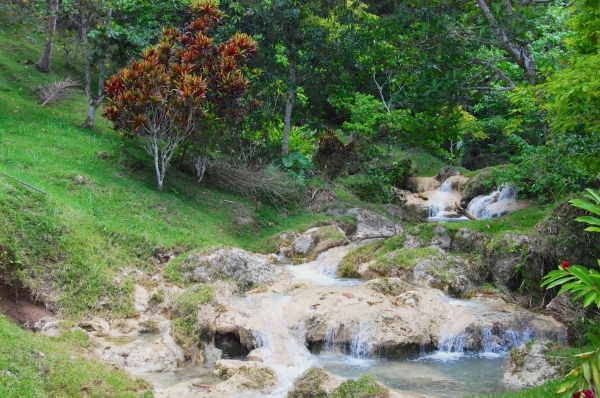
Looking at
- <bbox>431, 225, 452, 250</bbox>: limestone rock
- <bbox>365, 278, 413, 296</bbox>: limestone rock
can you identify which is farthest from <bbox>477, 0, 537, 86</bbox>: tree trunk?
<bbox>365, 278, 413, 296</bbox>: limestone rock

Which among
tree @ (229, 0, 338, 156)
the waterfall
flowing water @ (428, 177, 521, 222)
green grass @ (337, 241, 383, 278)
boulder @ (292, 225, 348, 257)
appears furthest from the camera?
the waterfall

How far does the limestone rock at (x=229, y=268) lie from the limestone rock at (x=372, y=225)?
19.4 feet

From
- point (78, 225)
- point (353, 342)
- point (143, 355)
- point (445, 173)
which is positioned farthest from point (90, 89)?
point (445, 173)

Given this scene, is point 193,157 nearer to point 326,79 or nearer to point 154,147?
point 154,147

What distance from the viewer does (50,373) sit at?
22.6 ft

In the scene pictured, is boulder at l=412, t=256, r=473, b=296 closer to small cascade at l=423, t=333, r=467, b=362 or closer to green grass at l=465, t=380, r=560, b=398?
small cascade at l=423, t=333, r=467, b=362

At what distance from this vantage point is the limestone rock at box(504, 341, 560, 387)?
7.81 metres

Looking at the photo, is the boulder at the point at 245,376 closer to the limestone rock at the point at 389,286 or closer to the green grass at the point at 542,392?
the green grass at the point at 542,392

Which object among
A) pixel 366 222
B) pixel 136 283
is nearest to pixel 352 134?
pixel 366 222

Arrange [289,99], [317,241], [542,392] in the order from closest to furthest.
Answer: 1. [542,392]
2. [317,241]
3. [289,99]

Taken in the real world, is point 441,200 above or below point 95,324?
above

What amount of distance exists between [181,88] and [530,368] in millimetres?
10426

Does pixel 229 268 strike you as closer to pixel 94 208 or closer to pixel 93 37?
pixel 94 208

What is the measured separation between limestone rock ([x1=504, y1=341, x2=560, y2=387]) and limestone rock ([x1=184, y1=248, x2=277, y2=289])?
18.4 feet
